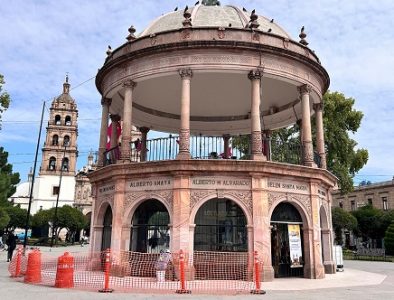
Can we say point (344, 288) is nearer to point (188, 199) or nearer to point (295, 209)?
point (295, 209)

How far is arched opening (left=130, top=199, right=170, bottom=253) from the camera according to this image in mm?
17453

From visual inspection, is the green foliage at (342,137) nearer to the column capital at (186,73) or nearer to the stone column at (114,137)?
the stone column at (114,137)

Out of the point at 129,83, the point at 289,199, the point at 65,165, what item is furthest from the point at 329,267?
the point at 65,165

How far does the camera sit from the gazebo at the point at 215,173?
15.9 meters

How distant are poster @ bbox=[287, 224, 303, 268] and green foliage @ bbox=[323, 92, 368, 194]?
20.6 m

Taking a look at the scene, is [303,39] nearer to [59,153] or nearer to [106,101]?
[106,101]

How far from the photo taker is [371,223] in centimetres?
5531

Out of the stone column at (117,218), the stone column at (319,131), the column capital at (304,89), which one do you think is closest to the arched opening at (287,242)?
the stone column at (319,131)

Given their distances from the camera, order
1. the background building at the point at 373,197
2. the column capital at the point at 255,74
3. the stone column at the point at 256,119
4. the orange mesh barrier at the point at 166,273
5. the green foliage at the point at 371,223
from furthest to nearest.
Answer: the background building at the point at 373,197 < the green foliage at the point at 371,223 < the column capital at the point at 255,74 < the stone column at the point at 256,119 < the orange mesh barrier at the point at 166,273

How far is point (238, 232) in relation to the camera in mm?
17188

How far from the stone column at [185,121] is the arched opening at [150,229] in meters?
2.87

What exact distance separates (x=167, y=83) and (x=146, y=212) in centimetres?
660

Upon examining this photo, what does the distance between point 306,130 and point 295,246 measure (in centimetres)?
520

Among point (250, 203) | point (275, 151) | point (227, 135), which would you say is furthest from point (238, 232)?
point (275, 151)
